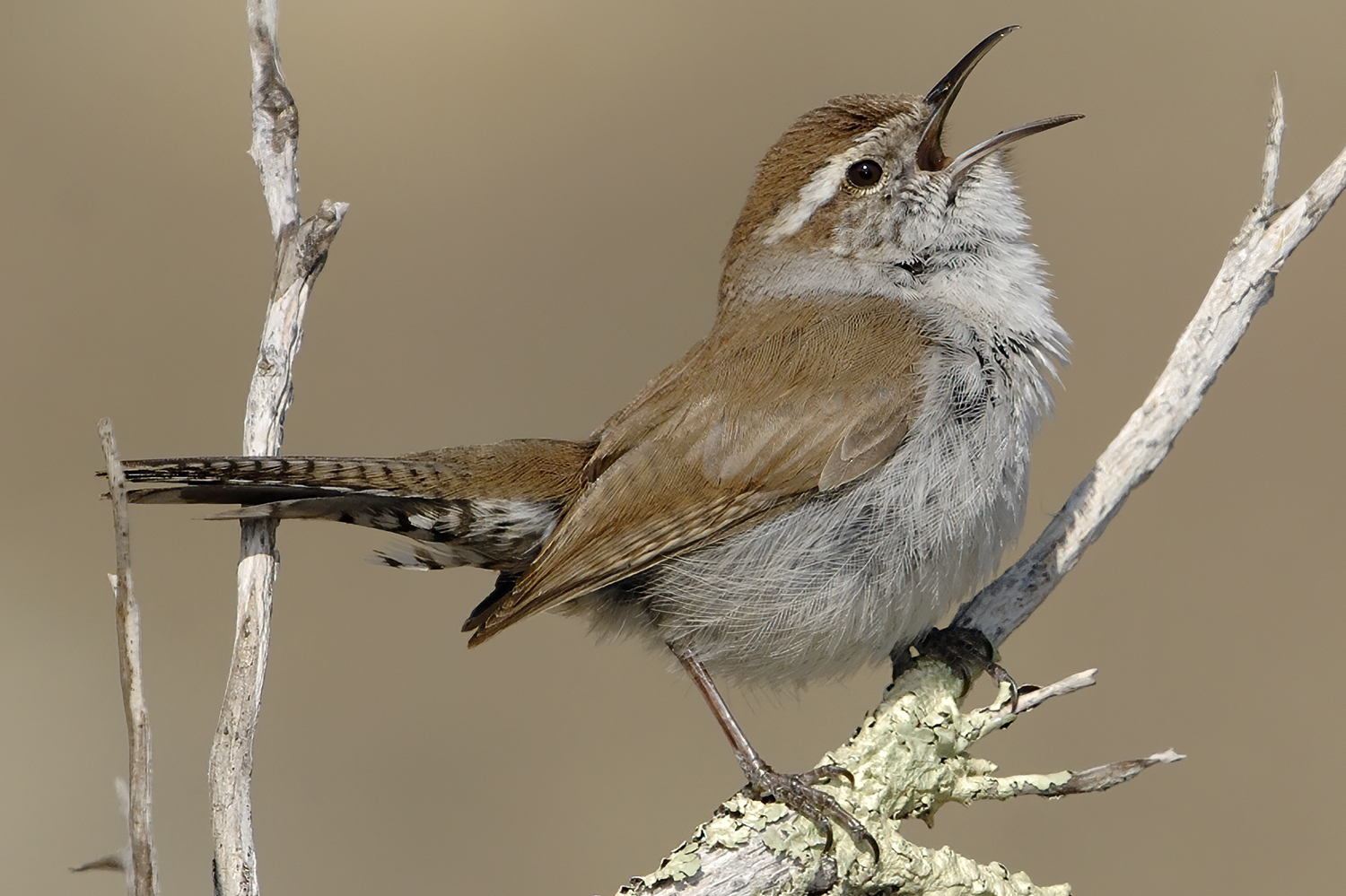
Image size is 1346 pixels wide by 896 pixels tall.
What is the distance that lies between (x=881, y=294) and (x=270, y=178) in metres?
1.75

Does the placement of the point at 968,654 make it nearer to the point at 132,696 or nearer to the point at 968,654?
the point at 968,654

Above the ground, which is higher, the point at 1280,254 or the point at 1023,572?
the point at 1280,254

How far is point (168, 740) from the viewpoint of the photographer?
6.23m

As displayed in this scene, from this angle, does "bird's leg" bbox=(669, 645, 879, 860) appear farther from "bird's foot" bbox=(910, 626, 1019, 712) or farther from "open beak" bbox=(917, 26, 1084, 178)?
"open beak" bbox=(917, 26, 1084, 178)

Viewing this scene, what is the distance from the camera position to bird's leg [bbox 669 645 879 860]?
2574 mm

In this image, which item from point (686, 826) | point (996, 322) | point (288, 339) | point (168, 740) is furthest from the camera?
point (168, 740)

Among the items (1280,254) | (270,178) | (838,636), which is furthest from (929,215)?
(270,178)

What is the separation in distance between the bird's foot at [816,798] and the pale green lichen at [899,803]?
2 cm

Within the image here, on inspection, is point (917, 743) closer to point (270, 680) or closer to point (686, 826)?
point (686, 826)

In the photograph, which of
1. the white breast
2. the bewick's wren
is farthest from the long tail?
the white breast

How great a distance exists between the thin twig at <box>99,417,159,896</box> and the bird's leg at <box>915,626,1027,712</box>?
198cm

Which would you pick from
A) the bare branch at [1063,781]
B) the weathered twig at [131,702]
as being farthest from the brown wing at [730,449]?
the weathered twig at [131,702]

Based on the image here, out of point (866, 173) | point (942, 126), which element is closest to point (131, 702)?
point (866, 173)

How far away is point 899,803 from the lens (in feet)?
9.06
